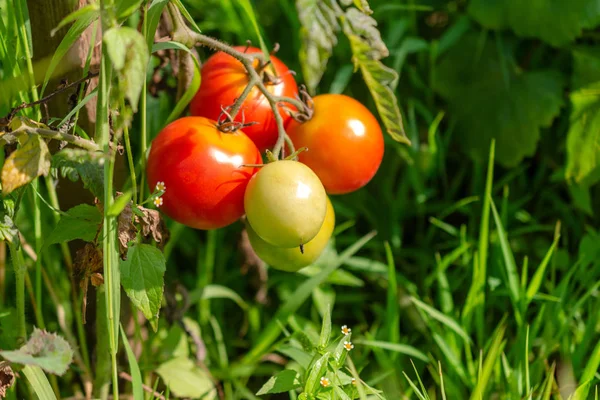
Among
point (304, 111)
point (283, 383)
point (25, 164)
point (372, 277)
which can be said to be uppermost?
point (25, 164)

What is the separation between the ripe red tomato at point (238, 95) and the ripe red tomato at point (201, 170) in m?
0.09

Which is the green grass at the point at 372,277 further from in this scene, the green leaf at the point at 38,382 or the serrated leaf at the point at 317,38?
the serrated leaf at the point at 317,38

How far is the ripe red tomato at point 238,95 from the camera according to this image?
129 cm

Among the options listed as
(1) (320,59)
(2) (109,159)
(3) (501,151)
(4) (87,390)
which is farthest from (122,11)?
(3) (501,151)

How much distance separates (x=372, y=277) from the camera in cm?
190

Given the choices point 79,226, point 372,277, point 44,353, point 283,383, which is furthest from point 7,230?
point 372,277

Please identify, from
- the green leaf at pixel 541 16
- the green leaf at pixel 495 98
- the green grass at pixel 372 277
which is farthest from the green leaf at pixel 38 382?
the green leaf at pixel 541 16

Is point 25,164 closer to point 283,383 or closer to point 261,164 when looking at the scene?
point 261,164

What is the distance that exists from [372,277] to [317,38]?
3.15ft

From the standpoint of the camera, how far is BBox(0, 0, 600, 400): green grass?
4.20ft

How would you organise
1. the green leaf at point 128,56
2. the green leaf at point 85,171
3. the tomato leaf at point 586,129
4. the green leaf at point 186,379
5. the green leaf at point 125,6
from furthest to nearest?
the tomato leaf at point 586,129 → the green leaf at point 186,379 → the green leaf at point 85,171 → the green leaf at point 125,6 → the green leaf at point 128,56

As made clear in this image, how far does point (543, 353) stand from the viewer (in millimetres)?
1500

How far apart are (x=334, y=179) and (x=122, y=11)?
0.53m

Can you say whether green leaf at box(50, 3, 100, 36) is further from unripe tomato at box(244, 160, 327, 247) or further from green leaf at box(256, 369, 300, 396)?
green leaf at box(256, 369, 300, 396)
